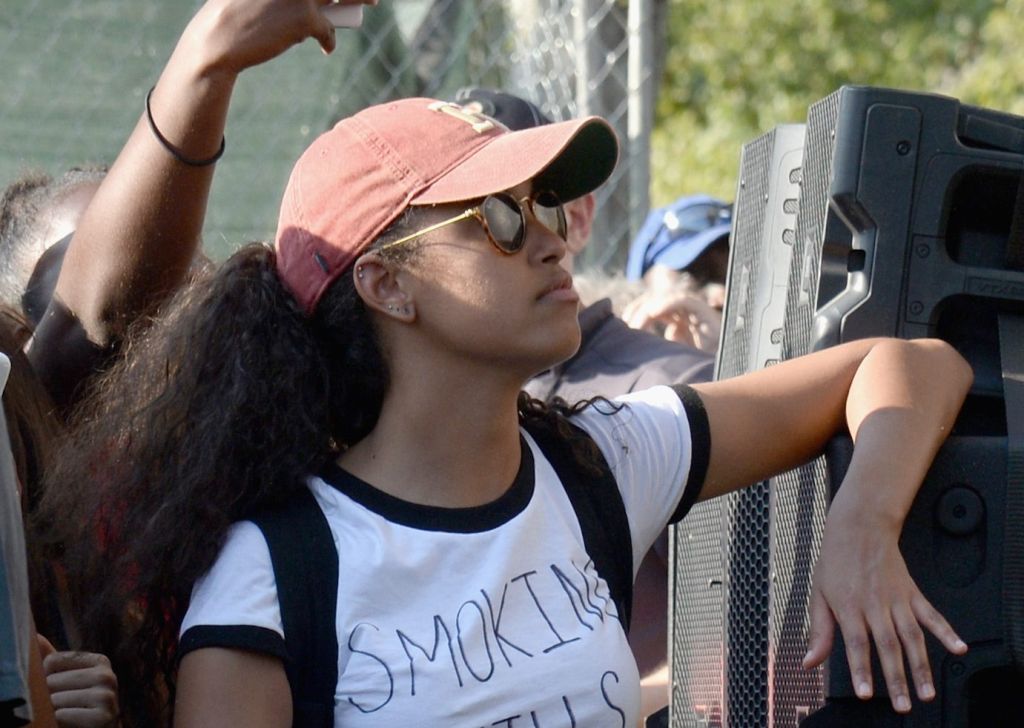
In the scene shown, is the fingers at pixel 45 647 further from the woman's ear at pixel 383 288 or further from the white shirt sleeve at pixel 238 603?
the woman's ear at pixel 383 288

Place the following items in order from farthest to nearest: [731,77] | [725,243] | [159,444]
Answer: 1. [731,77]
2. [725,243]
3. [159,444]

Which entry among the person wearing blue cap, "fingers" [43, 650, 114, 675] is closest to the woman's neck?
"fingers" [43, 650, 114, 675]

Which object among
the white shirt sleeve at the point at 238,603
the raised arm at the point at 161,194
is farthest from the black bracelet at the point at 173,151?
the white shirt sleeve at the point at 238,603

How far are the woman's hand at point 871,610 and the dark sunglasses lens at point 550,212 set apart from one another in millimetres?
524

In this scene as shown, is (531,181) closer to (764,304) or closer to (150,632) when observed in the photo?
(764,304)

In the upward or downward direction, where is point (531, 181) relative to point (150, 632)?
upward

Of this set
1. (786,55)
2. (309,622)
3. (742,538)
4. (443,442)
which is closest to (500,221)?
(443,442)

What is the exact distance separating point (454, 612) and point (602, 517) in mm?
295

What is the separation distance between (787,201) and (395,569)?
89 centimetres

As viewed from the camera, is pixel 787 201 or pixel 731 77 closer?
pixel 787 201

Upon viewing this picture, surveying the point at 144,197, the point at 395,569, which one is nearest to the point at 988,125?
the point at 395,569

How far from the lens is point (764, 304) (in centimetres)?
249

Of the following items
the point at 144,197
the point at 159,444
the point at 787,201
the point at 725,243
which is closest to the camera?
the point at 159,444

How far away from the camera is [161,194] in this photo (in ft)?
7.39
